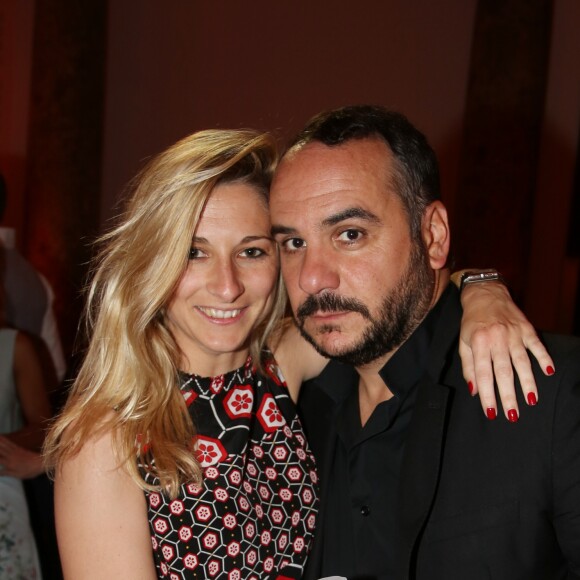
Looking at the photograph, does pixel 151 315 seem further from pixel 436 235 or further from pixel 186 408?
pixel 436 235

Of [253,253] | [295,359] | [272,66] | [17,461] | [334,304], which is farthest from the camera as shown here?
[272,66]

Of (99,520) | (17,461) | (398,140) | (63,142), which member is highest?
(63,142)

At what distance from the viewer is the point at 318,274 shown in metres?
1.59

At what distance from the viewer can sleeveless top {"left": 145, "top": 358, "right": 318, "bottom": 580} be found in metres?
1.61

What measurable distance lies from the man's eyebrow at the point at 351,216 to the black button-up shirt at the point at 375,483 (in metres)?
0.27

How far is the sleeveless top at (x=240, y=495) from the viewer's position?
63.4 inches

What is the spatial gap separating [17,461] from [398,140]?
5.56 ft

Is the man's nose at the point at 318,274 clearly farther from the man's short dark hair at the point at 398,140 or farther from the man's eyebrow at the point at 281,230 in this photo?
the man's short dark hair at the point at 398,140

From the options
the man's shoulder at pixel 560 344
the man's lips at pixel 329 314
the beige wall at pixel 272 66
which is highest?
the beige wall at pixel 272 66

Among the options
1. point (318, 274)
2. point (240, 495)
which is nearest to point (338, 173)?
point (318, 274)

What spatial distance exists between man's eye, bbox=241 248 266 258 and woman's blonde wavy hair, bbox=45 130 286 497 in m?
0.14

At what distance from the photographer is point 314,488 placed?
180 cm

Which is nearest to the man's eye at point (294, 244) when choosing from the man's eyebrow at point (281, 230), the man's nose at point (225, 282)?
the man's eyebrow at point (281, 230)

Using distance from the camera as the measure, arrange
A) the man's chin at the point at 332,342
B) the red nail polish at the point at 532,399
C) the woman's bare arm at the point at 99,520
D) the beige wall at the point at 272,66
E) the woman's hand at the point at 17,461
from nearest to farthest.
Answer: the red nail polish at the point at 532,399, the woman's bare arm at the point at 99,520, the man's chin at the point at 332,342, the woman's hand at the point at 17,461, the beige wall at the point at 272,66
